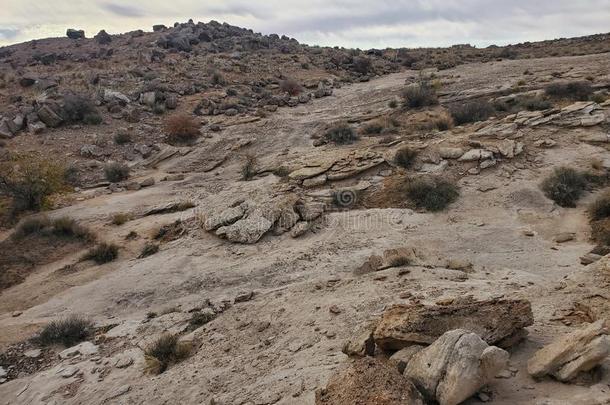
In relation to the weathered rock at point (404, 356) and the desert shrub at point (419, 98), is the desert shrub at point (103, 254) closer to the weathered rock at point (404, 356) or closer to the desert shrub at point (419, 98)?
the weathered rock at point (404, 356)

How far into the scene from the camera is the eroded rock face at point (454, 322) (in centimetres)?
534

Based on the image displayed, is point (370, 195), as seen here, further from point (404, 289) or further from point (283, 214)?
point (404, 289)

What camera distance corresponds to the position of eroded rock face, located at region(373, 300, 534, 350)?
17.5 ft

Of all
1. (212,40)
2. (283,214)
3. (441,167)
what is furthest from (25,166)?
(212,40)

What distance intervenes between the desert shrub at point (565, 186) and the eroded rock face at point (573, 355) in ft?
26.8

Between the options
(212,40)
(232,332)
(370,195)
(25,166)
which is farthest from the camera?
(212,40)

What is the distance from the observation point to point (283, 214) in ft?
40.9

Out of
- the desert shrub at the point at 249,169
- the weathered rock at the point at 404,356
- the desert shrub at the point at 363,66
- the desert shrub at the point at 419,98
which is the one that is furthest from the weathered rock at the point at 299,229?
the desert shrub at the point at 363,66

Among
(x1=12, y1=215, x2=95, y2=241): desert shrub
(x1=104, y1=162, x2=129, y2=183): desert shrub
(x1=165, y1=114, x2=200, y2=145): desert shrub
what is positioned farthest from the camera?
(x1=165, y1=114, x2=200, y2=145): desert shrub

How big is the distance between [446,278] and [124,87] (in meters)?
25.1

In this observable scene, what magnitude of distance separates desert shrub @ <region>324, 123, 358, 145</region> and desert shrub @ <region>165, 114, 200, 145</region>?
6.79 m

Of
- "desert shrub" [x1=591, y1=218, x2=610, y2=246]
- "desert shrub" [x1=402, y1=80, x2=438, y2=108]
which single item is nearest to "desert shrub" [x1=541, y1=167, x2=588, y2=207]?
"desert shrub" [x1=591, y1=218, x2=610, y2=246]

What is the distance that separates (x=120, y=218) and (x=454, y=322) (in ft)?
38.0

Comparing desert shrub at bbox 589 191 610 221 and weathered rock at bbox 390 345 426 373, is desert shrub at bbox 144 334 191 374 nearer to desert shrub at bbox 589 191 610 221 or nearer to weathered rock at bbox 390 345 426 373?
weathered rock at bbox 390 345 426 373
